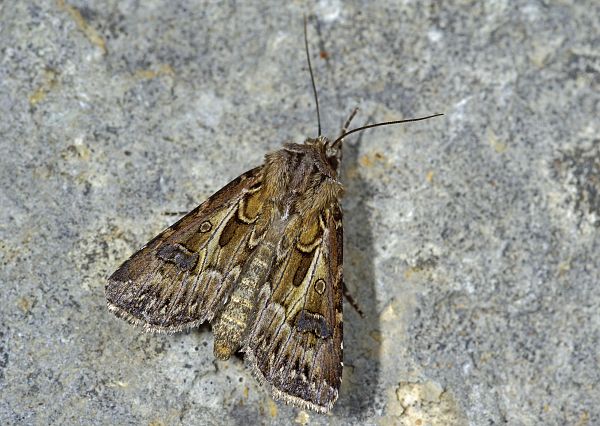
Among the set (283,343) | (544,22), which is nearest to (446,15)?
(544,22)

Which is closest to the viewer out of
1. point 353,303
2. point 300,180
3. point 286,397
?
point 286,397

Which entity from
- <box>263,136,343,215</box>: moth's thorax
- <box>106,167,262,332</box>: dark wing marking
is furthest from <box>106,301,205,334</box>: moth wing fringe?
<box>263,136,343,215</box>: moth's thorax

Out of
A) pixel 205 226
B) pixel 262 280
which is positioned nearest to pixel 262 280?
pixel 262 280

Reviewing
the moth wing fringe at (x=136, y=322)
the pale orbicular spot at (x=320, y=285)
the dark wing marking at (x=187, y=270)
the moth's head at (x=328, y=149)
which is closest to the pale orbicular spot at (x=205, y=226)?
the dark wing marking at (x=187, y=270)

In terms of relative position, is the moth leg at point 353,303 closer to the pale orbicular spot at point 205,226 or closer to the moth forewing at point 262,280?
the moth forewing at point 262,280

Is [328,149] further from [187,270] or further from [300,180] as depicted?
[187,270]

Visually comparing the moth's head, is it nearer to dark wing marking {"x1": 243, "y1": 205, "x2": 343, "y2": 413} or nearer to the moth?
the moth

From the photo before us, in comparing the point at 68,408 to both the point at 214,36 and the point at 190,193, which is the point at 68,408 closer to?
the point at 190,193
